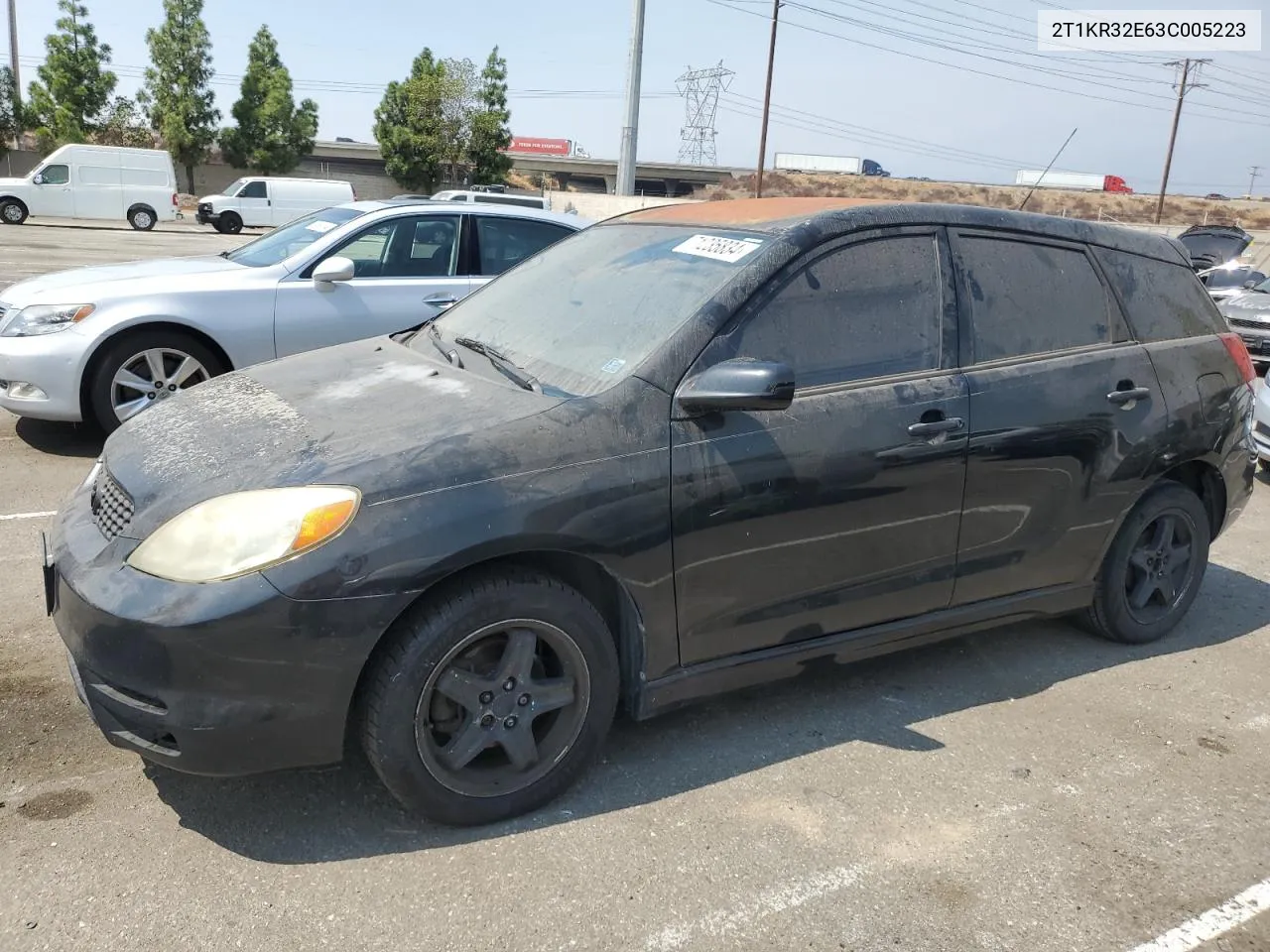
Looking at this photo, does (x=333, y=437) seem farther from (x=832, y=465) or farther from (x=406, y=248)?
(x=406, y=248)

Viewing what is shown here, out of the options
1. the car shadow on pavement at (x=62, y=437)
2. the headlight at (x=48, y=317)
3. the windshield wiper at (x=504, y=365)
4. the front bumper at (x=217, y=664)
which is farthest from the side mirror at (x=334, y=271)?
the front bumper at (x=217, y=664)

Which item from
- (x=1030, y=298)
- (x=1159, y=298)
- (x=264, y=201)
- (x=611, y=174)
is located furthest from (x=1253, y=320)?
(x=611, y=174)

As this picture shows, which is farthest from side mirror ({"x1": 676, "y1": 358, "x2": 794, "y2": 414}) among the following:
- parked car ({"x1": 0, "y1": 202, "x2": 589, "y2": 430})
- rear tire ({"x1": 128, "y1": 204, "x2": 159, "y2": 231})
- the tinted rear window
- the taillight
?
rear tire ({"x1": 128, "y1": 204, "x2": 159, "y2": 231})

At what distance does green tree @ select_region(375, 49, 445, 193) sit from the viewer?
51969 mm

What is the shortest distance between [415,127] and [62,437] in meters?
50.7

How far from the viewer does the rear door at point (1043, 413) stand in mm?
3508

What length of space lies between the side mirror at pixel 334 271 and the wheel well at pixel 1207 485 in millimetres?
4839

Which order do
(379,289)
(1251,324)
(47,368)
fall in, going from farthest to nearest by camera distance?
1. (1251,324)
2. (379,289)
3. (47,368)

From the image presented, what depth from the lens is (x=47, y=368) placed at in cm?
591

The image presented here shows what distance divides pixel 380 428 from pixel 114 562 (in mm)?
756

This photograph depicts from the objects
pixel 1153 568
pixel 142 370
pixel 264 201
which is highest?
pixel 264 201

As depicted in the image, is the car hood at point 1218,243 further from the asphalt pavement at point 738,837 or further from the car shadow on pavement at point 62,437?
the car shadow on pavement at point 62,437

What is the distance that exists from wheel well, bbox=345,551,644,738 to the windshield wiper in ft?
1.82

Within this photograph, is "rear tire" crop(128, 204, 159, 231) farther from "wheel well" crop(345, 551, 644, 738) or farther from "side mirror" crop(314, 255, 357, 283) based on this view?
"wheel well" crop(345, 551, 644, 738)
